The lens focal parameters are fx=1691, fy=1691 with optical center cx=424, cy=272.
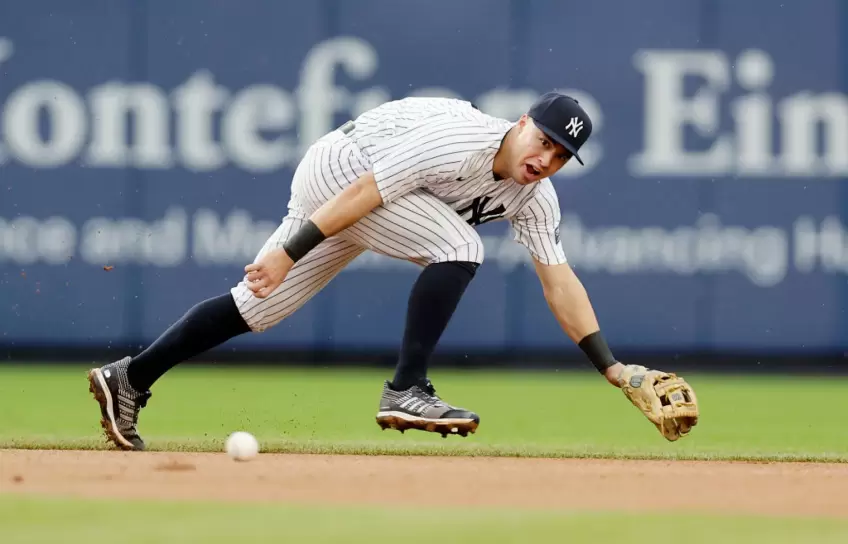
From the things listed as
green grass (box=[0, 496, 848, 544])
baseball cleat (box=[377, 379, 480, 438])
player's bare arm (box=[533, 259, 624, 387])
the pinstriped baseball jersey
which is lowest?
green grass (box=[0, 496, 848, 544])

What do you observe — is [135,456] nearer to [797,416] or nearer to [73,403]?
[73,403]

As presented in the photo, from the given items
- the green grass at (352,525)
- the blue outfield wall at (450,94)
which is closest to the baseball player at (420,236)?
the green grass at (352,525)

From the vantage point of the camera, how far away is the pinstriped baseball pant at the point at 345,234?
5125 mm

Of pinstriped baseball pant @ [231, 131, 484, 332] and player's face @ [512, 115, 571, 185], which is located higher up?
player's face @ [512, 115, 571, 185]

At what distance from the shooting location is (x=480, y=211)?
17.5ft

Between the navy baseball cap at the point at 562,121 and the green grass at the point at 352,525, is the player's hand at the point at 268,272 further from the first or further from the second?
the green grass at the point at 352,525

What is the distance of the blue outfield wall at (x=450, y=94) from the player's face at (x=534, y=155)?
4.74m

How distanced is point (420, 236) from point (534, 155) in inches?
17.2

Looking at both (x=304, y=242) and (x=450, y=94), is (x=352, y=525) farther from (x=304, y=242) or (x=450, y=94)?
(x=450, y=94)

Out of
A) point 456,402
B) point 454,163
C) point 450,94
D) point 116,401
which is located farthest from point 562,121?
point 450,94

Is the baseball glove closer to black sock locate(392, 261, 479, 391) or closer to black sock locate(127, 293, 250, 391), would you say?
black sock locate(392, 261, 479, 391)

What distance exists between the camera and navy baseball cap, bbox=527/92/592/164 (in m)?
4.98

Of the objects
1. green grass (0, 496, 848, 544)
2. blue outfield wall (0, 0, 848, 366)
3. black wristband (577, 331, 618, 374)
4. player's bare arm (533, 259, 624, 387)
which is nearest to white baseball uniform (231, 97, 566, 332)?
player's bare arm (533, 259, 624, 387)

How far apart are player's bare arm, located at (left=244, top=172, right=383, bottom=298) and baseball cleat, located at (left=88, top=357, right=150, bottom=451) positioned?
0.70 m
